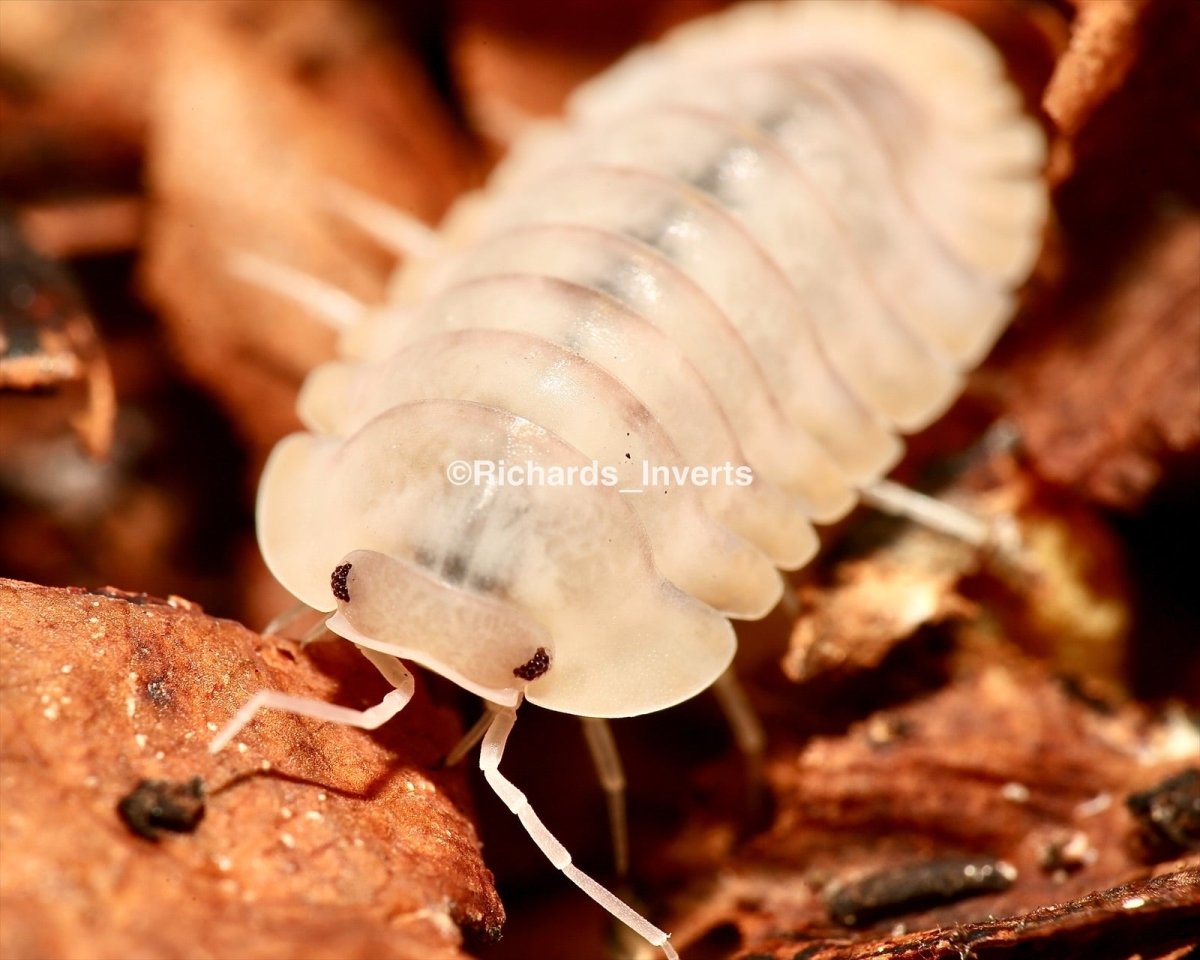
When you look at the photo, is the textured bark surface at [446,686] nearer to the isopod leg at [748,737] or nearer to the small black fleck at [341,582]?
the isopod leg at [748,737]

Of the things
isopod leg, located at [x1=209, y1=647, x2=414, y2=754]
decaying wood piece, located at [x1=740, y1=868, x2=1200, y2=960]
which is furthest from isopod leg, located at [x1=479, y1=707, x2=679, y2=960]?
decaying wood piece, located at [x1=740, y1=868, x2=1200, y2=960]

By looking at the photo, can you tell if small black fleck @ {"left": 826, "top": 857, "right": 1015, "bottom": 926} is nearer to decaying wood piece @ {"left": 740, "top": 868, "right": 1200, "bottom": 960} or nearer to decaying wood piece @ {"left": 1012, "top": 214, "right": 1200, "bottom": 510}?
decaying wood piece @ {"left": 740, "top": 868, "right": 1200, "bottom": 960}

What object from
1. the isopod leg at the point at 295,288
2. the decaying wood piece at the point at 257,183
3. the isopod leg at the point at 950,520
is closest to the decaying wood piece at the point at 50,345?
the decaying wood piece at the point at 257,183

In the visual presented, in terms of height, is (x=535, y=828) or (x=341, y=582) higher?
(x=341, y=582)

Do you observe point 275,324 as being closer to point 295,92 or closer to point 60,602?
point 295,92

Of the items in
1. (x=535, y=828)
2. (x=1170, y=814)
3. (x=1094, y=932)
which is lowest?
(x=535, y=828)

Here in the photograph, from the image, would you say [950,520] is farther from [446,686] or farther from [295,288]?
[295,288]

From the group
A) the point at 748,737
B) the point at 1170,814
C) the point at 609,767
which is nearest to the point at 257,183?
the point at 609,767
